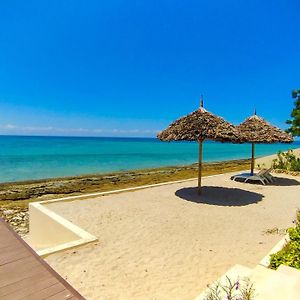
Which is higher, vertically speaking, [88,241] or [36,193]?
[88,241]

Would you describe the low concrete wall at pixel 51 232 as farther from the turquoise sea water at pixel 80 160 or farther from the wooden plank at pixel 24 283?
the turquoise sea water at pixel 80 160

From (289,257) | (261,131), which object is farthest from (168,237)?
(261,131)

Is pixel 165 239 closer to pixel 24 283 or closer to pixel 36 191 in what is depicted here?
pixel 24 283

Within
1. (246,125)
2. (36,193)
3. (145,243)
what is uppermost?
(246,125)

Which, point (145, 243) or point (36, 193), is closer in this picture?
point (145, 243)

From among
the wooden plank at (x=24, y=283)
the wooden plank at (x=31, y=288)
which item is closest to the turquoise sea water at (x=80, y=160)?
the wooden plank at (x=24, y=283)

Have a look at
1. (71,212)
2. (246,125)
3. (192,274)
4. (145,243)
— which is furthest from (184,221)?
(246,125)

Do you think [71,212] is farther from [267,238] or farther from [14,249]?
[267,238]

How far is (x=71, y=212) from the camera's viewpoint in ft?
21.4

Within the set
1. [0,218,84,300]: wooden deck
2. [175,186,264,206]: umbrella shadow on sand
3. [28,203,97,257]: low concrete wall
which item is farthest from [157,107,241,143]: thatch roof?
[0,218,84,300]: wooden deck

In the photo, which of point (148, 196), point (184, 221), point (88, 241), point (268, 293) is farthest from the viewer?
point (148, 196)

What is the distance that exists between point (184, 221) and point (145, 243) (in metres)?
1.50

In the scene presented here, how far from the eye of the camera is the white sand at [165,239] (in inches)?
139

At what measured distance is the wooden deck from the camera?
99.4 inches
